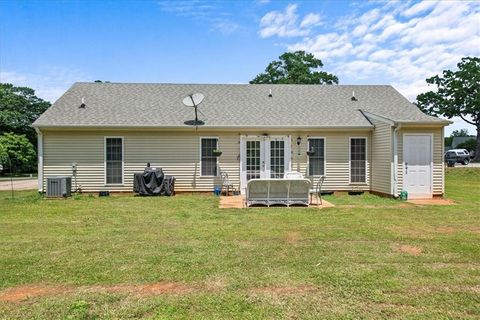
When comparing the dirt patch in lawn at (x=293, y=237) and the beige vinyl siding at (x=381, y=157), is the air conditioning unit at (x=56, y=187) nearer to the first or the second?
the dirt patch in lawn at (x=293, y=237)

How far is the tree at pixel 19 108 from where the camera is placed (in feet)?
129

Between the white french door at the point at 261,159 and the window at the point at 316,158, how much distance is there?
0.86 meters

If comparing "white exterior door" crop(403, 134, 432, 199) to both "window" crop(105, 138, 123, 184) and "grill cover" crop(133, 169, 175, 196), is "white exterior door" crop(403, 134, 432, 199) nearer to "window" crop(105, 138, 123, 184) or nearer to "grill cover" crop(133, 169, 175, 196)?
"grill cover" crop(133, 169, 175, 196)

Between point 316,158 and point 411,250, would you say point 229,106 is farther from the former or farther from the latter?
point 411,250

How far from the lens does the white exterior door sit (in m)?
12.0

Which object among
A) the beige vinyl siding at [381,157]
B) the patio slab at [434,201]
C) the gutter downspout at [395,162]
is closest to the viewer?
the patio slab at [434,201]

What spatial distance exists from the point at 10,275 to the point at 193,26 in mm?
13247

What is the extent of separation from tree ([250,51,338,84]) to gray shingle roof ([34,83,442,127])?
763 inches

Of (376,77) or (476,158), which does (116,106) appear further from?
(476,158)

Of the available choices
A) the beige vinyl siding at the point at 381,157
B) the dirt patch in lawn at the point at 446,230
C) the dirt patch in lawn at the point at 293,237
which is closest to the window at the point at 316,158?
the beige vinyl siding at the point at 381,157

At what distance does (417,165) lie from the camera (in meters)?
12.1

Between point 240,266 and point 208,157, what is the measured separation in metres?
9.22

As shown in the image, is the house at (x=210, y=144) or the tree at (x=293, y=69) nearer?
the house at (x=210, y=144)

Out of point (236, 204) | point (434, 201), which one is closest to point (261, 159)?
point (236, 204)
